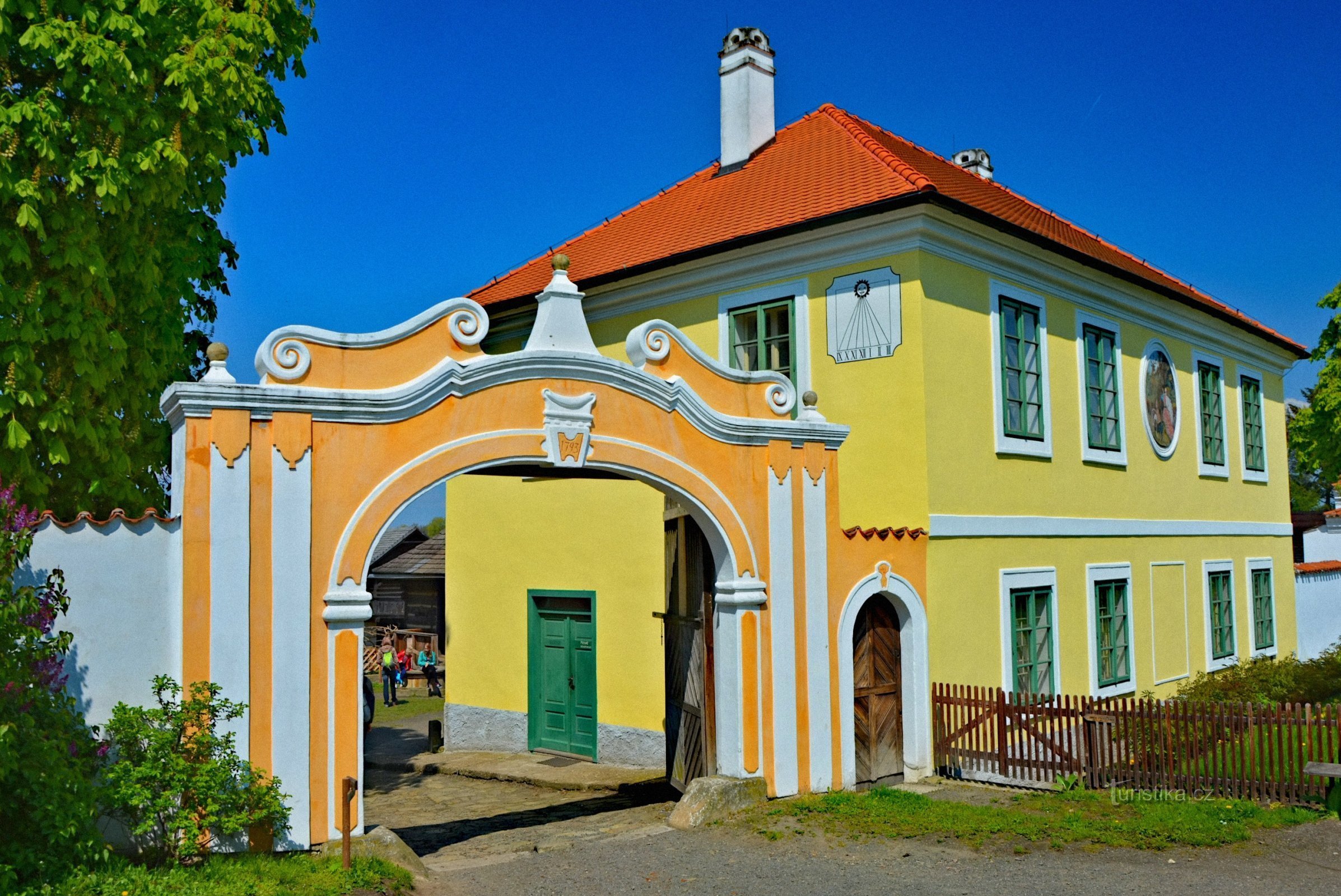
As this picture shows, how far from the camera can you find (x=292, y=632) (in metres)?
8.56

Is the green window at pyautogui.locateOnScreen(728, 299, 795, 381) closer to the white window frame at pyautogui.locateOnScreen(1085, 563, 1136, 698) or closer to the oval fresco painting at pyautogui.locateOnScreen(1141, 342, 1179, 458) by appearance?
the white window frame at pyautogui.locateOnScreen(1085, 563, 1136, 698)

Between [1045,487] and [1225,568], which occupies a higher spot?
[1045,487]

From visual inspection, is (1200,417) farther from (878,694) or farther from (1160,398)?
(878,694)

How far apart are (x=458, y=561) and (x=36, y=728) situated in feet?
38.4

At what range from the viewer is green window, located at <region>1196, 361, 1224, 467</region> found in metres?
19.5

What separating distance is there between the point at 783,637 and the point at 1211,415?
12.3 metres

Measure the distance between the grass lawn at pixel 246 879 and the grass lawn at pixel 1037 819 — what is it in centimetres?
353

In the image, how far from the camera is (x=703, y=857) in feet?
30.9

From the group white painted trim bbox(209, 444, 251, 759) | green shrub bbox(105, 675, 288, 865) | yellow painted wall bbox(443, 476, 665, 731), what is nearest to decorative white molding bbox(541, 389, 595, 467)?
white painted trim bbox(209, 444, 251, 759)

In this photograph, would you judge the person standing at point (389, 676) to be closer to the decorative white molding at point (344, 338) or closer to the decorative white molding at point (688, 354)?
the decorative white molding at point (688, 354)

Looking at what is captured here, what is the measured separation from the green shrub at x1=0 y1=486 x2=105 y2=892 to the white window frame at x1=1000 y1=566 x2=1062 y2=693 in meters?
10.2

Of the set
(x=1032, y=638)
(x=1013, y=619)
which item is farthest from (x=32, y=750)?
(x=1032, y=638)

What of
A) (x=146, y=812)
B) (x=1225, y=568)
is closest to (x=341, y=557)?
(x=146, y=812)

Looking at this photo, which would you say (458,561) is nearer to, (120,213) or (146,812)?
(120,213)
